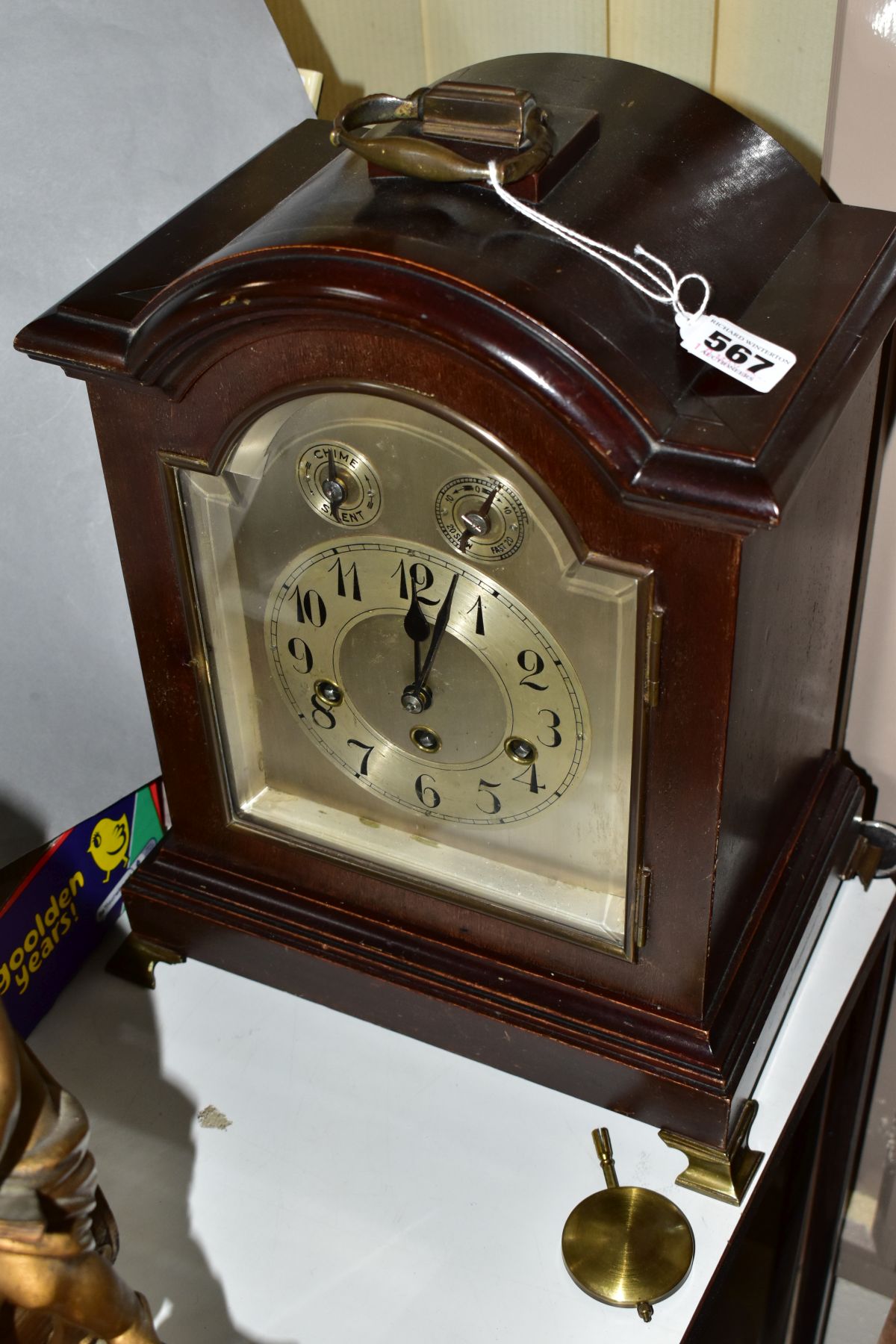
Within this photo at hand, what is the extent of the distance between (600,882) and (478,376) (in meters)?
0.38

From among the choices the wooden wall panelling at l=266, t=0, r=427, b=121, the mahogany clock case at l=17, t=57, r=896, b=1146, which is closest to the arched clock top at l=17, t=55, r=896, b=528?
Result: the mahogany clock case at l=17, t=57, r=896, b=1146

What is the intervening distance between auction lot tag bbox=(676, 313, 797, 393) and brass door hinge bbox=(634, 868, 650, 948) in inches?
12.8

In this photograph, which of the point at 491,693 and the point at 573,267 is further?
the point at 491,693

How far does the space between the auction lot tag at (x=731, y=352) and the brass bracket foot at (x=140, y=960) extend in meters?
0.67

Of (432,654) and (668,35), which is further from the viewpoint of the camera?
(668,35)

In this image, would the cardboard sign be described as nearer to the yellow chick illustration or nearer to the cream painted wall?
the yellow chick illustration

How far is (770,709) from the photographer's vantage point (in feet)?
3.27

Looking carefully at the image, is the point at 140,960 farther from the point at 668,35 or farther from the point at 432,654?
the point at 668,35

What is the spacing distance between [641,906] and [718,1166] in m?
0.21

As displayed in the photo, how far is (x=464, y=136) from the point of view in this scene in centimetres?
86

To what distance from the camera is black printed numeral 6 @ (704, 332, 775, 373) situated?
0.82m

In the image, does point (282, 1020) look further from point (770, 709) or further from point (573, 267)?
point (573, 267)

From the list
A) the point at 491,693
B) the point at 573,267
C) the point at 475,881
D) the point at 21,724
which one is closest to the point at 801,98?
the point at 573,267

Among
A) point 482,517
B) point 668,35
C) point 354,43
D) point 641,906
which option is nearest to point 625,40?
point 668,35
